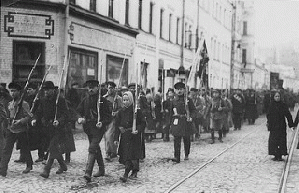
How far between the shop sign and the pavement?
19.4 feet

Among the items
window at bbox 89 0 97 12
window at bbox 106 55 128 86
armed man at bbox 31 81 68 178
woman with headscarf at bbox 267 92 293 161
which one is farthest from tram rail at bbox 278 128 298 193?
window at bbox 89 0 97 12

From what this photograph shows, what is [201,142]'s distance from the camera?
16797 mm

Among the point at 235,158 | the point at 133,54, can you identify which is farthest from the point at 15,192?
the point at 133,54

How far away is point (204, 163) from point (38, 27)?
369 inches

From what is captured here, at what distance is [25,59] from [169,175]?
1002 cm

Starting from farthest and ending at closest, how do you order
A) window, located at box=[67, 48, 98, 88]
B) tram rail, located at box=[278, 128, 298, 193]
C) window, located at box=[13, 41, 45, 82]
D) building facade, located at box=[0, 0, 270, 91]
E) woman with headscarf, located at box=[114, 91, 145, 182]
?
window, located at box=[67, 48, 98, 88] → window, located at box=[13, 41, 45, 82] → building facade, located at box=[0, 0, 270, 91] → woman with headscarf, located at box=[114, 91, 145, 182] → tram rail, located at box=[278, 128, 298, 193]

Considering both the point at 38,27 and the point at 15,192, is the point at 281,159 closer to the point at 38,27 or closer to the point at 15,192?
the point at 15,192

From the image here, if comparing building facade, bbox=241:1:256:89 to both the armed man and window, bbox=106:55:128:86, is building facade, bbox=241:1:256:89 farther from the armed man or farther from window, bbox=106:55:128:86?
the armed man

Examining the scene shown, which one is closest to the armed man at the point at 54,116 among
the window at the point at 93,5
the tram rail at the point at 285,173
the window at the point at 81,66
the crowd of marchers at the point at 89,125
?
the crowd of marchers at the point at 89,125

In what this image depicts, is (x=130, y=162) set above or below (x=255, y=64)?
below

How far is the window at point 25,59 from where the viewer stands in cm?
1791

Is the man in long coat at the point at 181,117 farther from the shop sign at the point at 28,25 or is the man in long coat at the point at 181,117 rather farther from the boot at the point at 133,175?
the shop sign at the point at 28,25

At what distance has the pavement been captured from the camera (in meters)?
8.53

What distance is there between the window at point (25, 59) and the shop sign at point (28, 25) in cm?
36
